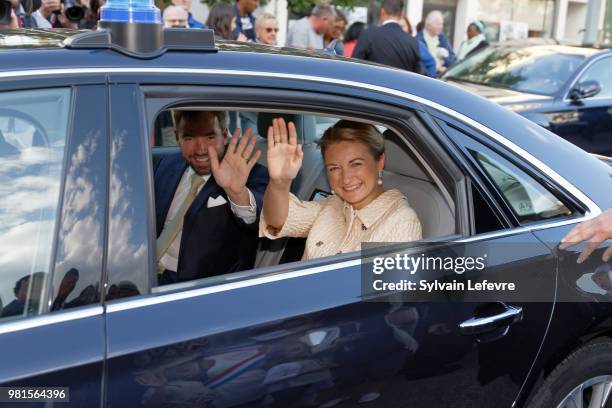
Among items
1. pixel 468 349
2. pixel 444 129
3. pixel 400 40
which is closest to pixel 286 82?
pixel 444 129

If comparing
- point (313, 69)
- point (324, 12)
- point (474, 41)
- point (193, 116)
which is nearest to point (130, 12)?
point (313, 69)

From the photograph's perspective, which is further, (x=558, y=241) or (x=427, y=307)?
(x=558, y=241)

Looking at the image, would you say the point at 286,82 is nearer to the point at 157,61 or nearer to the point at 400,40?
the point at 157,61

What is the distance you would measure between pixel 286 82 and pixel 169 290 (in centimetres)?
60

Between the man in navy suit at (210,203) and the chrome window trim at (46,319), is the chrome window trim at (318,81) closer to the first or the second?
the chrome window trim at (46,319)

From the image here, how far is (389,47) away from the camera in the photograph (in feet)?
23.4

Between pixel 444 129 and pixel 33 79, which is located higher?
pixel 33 79

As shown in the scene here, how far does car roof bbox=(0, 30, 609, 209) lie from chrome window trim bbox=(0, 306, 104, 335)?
52 cm

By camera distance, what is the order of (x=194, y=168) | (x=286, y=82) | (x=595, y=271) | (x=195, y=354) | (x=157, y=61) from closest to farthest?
1. (x=195, y=354)
2. (x=157, y=61)
3. (x=286, y=82)
4. (x=595, y=271)
5. (x=194, y=168)

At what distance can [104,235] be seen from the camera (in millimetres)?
1678

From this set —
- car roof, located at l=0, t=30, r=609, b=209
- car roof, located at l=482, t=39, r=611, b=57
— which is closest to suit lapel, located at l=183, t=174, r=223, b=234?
car roof, located at l=0, t=30, r=609, b=209

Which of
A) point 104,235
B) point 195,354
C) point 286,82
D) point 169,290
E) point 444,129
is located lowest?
point 195,354

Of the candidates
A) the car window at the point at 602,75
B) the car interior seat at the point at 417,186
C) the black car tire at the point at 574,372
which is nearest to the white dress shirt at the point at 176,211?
the car interior seat at the point at 417,186

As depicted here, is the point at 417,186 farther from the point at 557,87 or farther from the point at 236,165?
the point at 557,87
